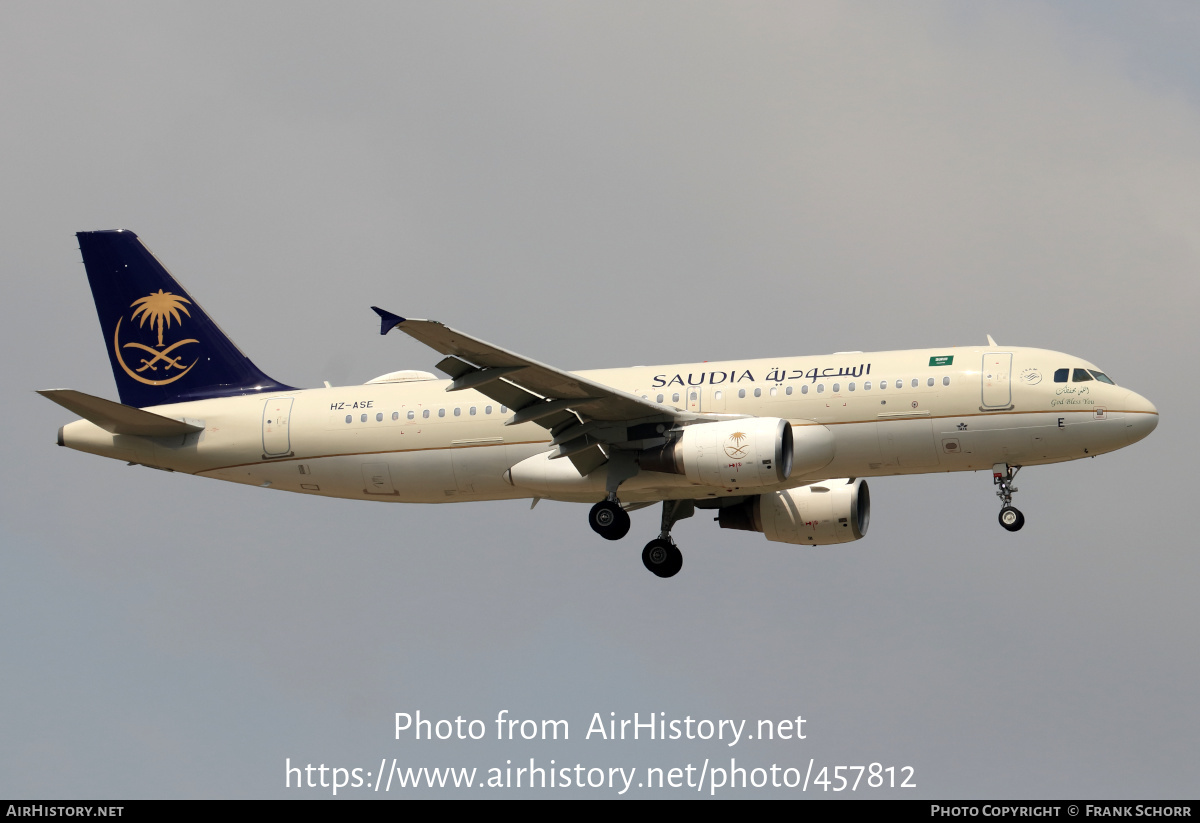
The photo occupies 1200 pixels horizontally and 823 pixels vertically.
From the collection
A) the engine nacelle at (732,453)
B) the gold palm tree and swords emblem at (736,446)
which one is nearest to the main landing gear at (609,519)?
the engine nacelle at (732,453)

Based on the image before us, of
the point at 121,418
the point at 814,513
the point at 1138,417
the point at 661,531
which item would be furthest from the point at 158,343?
the point at 1138,417

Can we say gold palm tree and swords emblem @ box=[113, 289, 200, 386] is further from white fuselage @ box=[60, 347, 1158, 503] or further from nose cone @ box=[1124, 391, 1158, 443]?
nose cone @ box=[1124, 391, 1158, 443]

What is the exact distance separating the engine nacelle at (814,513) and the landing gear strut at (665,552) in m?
2.45

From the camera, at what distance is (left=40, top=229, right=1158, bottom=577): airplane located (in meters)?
38.4

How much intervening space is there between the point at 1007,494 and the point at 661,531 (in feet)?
30.4

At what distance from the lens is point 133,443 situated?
42875 millimetres

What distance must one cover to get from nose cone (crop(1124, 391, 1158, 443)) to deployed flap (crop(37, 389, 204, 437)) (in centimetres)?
2388

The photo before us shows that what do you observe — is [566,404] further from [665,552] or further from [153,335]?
[153,335]

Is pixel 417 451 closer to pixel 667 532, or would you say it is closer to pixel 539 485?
Answer: pixel 539 485

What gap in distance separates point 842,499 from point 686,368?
6.15 meters

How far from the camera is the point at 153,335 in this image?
45.3 m

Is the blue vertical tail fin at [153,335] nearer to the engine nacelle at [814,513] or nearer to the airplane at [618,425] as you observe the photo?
the airplane at [618,425]

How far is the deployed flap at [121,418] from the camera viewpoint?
40219 mm

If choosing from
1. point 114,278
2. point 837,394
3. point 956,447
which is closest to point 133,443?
point 114,278
